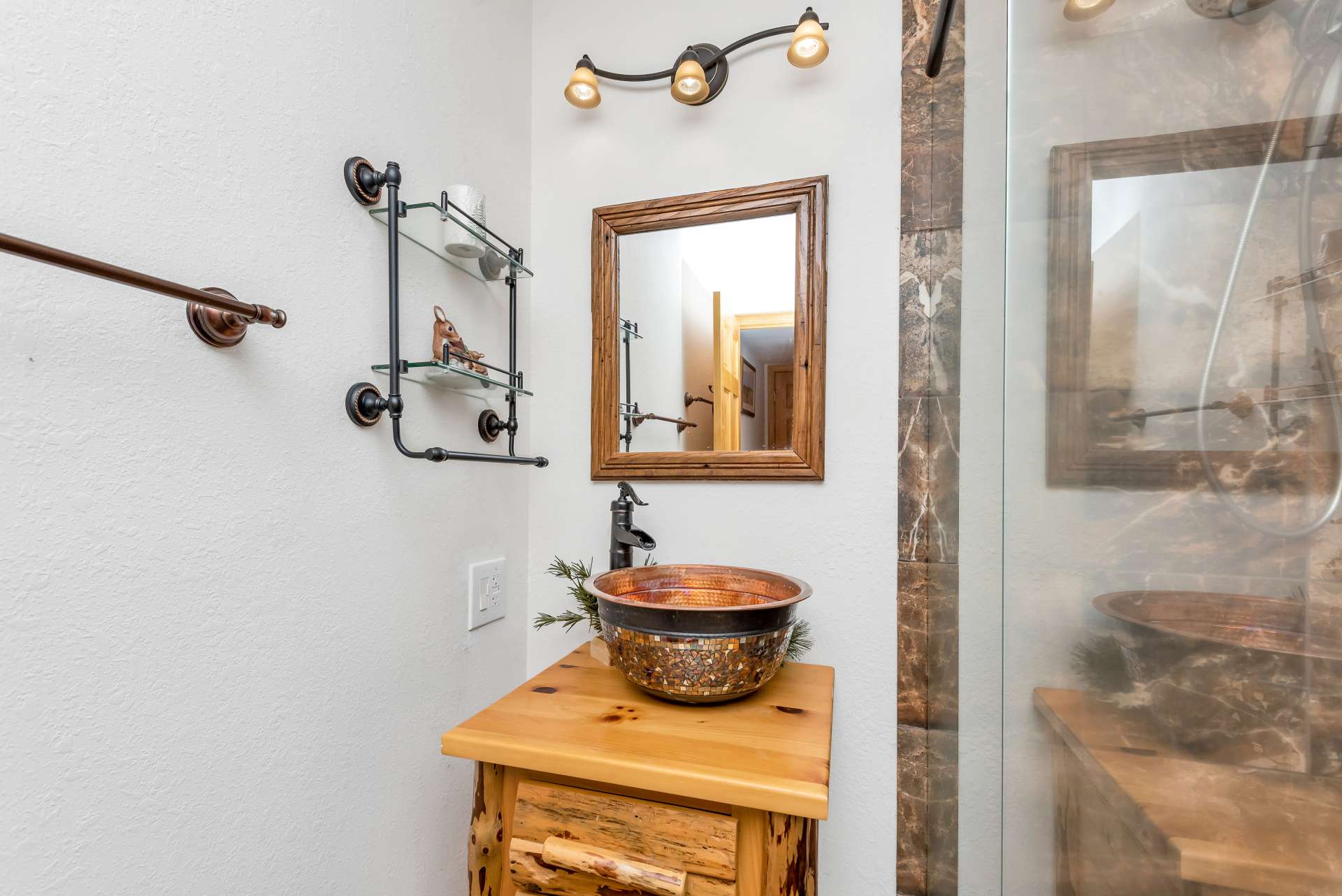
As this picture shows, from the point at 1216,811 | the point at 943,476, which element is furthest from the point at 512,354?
the point at 1216,811

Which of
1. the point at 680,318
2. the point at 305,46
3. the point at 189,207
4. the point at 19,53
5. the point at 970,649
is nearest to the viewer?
the point at 19,53

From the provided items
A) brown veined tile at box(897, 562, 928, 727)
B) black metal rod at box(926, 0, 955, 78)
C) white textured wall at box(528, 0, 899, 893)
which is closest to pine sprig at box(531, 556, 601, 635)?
white textured wall at box(528, 0, 899, 893)

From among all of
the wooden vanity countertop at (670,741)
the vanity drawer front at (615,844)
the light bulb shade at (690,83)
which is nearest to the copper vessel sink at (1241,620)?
the wooden vanity countertop at (670,741)

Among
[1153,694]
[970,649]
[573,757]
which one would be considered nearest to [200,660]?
[573,757]

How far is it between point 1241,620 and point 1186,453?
0.13 meters

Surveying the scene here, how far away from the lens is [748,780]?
2.04ft

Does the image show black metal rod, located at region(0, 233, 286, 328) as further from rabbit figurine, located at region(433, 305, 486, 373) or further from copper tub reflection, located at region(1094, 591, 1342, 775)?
copper tub reflection, located at region(1094, 591, 1342, 775)

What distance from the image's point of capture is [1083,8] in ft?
1.85

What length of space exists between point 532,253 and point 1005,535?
1082 mm

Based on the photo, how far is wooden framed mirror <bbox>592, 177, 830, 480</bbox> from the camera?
1.08 meters

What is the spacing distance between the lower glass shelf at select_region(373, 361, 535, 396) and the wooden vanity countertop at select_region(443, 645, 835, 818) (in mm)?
512

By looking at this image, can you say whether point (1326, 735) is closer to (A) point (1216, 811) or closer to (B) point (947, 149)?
(A) point (1216, 811)

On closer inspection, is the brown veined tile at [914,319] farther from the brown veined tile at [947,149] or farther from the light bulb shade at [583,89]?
the light bulb shade at [583,89]

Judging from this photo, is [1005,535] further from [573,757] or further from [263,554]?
[263,554]
